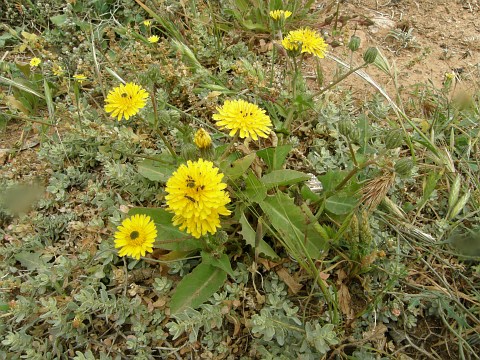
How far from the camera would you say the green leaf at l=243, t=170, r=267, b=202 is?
1785 millimetres

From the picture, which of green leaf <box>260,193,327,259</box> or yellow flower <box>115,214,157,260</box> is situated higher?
yellow flower <box>115,214,157,260</box>

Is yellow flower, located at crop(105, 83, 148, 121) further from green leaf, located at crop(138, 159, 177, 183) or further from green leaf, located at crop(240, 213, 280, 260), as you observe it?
green leaf, located at crop(240, 213, 280, 260)

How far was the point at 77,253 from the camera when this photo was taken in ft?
6.54

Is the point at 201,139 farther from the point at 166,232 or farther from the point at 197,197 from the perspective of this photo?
the point at 166,232

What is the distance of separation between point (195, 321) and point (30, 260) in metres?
0.95

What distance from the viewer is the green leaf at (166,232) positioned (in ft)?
5.75

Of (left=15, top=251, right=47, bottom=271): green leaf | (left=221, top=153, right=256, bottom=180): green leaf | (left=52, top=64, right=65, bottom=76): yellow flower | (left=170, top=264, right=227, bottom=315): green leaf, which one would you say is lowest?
(left=15, top=251, right=47, bottom=271): green leaf

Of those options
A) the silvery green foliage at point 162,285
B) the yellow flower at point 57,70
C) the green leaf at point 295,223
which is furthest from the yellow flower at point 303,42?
the yellow flower at point 57,70

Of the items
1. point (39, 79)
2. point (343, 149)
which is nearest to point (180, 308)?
point (343, 149)

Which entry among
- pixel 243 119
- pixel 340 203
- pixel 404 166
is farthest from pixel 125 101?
pixel 404 166

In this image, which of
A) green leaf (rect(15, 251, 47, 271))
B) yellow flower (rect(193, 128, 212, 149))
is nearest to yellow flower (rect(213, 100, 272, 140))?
yellow flower (rect(193, 128, 212, 149))

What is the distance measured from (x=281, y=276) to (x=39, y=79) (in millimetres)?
2166

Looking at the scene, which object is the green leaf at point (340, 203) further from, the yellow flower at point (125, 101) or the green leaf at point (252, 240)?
the yellow flower at point (125, 101)

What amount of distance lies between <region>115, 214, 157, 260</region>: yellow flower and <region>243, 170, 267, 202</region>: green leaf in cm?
48
